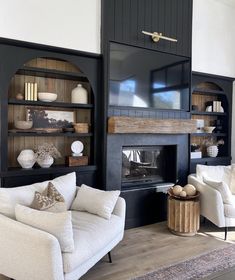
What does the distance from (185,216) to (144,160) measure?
110 centimetres

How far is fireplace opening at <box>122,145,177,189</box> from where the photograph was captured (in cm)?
419

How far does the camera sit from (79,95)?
3.77 m

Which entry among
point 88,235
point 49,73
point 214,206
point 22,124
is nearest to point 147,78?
point 49,73

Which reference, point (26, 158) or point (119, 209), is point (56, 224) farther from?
point (26, 158)

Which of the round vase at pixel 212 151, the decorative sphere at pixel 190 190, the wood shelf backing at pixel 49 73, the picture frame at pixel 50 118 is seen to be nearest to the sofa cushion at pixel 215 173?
the decorative sphere at pixel 190 190

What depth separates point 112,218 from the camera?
2.87 meters

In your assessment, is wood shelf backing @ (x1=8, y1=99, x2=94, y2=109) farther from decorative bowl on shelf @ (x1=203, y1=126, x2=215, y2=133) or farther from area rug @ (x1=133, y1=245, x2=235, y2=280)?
decorative bowl on shelf @ (x1=203, y1=126, x2=215, y2=133)

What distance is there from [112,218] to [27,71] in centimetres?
200

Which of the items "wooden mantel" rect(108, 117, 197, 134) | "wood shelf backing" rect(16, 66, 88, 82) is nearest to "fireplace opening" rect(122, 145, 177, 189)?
"wooden mantel" rect(108, 117, 197, 134)

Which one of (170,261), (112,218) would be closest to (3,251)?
(112,218)

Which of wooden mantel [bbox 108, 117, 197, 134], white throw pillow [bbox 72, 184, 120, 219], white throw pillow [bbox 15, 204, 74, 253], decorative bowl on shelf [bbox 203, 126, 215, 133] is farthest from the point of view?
decorative bowl on shelf [bbox 203, 126, 215, 133]

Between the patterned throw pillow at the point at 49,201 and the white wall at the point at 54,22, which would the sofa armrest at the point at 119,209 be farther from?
the white wall at the point at 54,22

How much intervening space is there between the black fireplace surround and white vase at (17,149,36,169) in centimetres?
97

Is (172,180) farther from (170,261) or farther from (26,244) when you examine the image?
(26,244)
